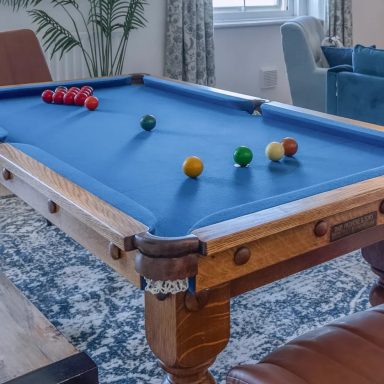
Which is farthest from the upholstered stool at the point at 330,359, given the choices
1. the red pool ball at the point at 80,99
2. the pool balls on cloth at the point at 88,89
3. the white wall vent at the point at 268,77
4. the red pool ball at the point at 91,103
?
the white wall vent at the point at 268,77

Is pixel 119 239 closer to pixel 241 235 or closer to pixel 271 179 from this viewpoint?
pixel 241 235

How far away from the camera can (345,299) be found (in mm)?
2438

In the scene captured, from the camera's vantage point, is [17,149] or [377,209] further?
[17,149]

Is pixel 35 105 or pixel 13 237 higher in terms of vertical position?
pixel 35 105

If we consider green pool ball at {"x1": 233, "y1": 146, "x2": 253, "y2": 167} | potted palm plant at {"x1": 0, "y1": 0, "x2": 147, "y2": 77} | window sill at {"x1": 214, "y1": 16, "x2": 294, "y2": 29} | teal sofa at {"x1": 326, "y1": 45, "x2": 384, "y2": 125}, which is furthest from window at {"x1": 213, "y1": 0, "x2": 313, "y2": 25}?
green pool ball at {"x1": 233, "y1": 146, "x2": 253, "y2": 167}

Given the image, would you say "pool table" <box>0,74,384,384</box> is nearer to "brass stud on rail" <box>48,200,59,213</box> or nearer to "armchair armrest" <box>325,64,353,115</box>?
"brass stud on rail" <box>48,200,59,213</box>

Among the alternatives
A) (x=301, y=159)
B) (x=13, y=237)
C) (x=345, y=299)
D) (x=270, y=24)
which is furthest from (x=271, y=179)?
(x=270, y=24)

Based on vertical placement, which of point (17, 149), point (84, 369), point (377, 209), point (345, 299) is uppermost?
point (17, 149)

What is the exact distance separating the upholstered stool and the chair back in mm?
3206

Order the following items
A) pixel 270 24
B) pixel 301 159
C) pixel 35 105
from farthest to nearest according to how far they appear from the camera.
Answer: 1. pixel 270 24
2. pixel 35 105
3. pixel 301 159

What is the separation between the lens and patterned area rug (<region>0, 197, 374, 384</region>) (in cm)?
209

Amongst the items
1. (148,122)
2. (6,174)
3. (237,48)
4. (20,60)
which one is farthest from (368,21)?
(6,174)

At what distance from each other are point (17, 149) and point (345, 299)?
1.36 m

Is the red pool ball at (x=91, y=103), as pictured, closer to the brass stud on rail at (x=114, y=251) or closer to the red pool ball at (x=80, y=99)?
the red pool ball at (x=80, y=99)
